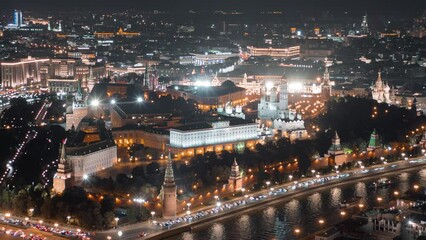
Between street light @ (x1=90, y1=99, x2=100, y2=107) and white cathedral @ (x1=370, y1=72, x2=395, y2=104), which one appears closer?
street light @ (x1=90, y1=99, x2=100, y2=107)

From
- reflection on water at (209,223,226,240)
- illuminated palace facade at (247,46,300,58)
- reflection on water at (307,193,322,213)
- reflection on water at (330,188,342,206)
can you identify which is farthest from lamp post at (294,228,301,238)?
illuminated palace facade at (247,46,300,58)

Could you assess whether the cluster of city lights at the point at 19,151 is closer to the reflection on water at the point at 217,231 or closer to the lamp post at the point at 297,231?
the reflection on water at the point at 217,231

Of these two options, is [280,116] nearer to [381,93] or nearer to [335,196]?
[381,93]

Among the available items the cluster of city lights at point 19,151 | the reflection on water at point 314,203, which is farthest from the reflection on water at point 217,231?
the cluster of city lights at point 19,151

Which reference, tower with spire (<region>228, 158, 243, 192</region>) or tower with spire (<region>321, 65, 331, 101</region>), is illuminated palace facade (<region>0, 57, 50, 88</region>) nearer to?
tower with spire (<region>321, 65, 331, 101</region>)

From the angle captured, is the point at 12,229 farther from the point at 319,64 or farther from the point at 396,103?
the point at 319,64

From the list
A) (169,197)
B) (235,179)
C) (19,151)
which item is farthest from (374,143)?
(19,151)

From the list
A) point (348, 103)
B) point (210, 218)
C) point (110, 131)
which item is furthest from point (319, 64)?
point (210, 218)
